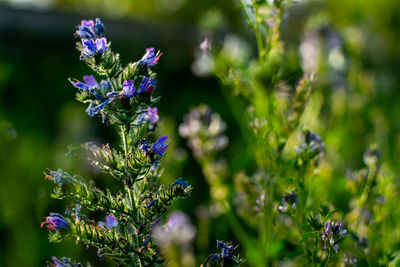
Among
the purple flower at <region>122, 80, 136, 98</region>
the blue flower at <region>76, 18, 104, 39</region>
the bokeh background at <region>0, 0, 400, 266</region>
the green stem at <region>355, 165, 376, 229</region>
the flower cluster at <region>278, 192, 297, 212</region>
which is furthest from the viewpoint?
the bokeh background at <region>0, 0, 400, 266</region>

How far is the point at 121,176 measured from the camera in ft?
4.09

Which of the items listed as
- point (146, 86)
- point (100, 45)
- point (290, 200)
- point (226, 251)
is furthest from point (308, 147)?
point (100, 45)

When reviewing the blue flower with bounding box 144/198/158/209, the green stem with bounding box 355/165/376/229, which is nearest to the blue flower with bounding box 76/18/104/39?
the blue flower with bounding box 144/198/158/209

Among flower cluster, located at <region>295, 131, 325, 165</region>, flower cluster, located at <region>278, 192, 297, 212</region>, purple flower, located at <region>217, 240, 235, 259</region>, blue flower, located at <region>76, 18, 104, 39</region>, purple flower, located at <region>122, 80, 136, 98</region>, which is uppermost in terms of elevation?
blue flower, located at <region>76, 18, 104, 39</region>

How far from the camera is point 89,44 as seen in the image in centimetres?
118

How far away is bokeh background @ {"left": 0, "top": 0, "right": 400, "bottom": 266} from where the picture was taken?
2344 millimetres

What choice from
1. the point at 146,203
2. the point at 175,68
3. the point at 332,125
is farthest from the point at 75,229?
the point at 175,68

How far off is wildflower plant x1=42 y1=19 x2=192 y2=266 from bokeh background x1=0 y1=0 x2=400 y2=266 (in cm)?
18

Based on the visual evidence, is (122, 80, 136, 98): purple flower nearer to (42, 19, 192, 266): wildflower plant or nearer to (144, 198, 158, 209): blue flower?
(42, 19, 192, 266): wildflower plant

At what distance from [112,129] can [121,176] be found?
2.21 metres

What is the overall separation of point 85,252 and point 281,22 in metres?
2.22

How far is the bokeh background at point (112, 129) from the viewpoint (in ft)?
7.69

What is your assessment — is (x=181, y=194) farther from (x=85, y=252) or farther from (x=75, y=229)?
(x=85, y=252)

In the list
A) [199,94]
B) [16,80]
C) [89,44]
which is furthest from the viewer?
[199,94]
